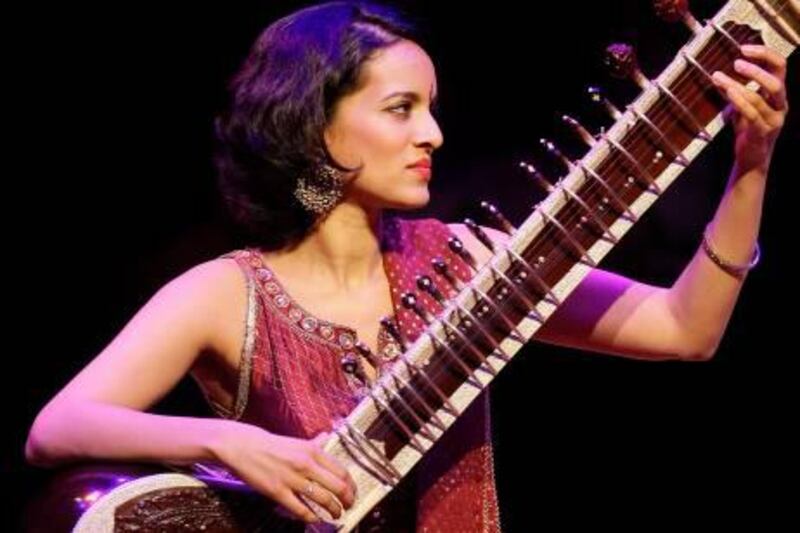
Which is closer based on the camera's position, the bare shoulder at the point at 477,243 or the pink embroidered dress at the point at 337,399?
the pink embroidered dress at the point at 337,399

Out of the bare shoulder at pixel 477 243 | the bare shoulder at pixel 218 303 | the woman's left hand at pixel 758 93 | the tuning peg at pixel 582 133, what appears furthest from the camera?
the bare shoulder at pixel 477 243

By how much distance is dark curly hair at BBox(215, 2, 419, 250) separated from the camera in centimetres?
244

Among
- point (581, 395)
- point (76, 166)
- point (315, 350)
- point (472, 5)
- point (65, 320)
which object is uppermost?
point (472, 5)

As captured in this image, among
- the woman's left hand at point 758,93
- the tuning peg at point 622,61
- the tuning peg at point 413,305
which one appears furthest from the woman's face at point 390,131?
the woman's left hand at point 758,93

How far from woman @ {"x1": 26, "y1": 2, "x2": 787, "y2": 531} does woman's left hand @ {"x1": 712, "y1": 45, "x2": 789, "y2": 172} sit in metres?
0.15

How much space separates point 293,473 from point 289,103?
88 cm

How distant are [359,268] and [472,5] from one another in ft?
3.47

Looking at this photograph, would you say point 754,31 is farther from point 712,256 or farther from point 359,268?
point 359,268

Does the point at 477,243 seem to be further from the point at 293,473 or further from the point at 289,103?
the point at 293,473

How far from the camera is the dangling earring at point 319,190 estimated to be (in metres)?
2.45

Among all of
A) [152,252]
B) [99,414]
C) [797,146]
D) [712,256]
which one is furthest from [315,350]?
[797,146]

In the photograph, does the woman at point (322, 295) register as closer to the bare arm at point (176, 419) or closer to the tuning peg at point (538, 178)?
the bare arm at point (176, 419)

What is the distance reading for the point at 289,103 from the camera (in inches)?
97.2

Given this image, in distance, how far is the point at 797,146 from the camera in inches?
119
